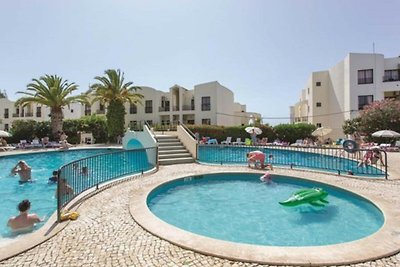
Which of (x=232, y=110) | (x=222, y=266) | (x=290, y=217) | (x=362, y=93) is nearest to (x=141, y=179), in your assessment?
(x=290, y=217)

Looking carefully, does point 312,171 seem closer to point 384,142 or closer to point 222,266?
point 222,266

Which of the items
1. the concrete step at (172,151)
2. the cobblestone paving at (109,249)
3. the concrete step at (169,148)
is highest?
the concrete step at (169,148)

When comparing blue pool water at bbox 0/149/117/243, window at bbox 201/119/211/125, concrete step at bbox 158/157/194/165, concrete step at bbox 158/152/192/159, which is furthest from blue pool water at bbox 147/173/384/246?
window at bbox 201/119/211/125

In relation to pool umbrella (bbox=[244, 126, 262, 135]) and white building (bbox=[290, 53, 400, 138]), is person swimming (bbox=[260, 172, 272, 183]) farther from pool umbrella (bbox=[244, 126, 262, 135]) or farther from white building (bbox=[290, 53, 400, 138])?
white building (bbox=[290, 53, 400, 138])

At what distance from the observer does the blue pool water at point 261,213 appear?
548 centimetres

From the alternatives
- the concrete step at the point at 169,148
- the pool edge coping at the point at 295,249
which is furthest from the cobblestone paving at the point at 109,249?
the concrete step at the point at 169,148

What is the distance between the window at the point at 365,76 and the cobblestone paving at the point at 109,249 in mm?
31169

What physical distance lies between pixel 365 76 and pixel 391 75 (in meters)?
3.13

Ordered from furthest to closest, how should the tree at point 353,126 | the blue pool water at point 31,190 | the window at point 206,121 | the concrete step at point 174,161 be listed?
the window at point 206,121 → the tree at point 353,126 → the concrete step at point 174,161 → the blue pool water at point 31,190

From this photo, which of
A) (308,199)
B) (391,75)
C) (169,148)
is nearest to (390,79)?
(391,75)

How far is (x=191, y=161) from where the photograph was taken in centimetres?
1345

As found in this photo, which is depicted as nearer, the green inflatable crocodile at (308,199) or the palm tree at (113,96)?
the green inflatable crocodile at (308,199)

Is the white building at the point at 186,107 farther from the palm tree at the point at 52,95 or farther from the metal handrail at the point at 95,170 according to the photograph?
the metal handrail at the point at 95,170

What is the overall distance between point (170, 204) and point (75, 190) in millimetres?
2781
